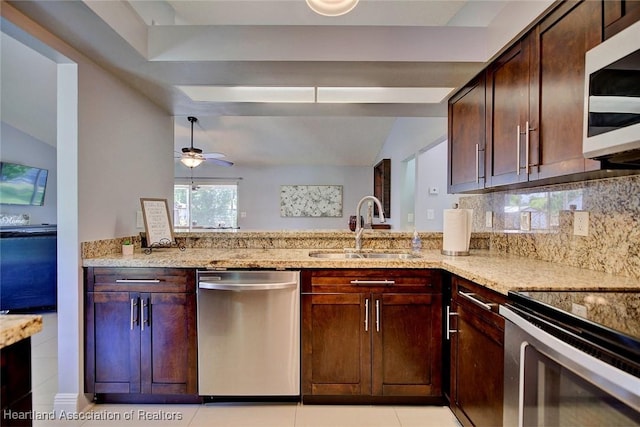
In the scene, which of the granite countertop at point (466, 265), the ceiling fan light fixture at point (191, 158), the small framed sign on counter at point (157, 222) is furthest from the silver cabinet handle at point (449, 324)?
the ceiling fan light fixture at point (191, 158)

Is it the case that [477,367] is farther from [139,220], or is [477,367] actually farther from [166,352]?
[139,220]

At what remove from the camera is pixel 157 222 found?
2.44m

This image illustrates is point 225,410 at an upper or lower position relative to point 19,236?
lower

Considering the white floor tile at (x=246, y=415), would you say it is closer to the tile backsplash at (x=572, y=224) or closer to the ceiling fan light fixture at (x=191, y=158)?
the tile backsplash at (x=572, y=224)

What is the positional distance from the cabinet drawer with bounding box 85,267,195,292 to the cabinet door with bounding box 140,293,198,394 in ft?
0.18

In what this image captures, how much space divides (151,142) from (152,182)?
338 millimetres

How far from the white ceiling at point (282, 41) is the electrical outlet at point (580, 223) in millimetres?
→ 1015

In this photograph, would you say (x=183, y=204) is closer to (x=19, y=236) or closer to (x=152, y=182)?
(x=19, y=236)

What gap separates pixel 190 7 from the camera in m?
2.32

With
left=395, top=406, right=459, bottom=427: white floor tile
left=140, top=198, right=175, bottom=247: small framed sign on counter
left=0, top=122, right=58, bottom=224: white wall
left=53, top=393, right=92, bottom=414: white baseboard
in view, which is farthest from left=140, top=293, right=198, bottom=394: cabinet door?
left=0, top=122, right=58, bottom=224: white wall

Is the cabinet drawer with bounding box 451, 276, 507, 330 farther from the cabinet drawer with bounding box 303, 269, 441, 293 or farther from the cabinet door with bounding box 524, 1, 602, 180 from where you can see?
the cabinet door with bounding box 524, 1, 602, 180

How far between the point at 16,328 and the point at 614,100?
6.10ft

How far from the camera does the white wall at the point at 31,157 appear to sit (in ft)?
14.6

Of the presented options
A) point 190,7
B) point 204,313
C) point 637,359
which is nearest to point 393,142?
point 190,7
